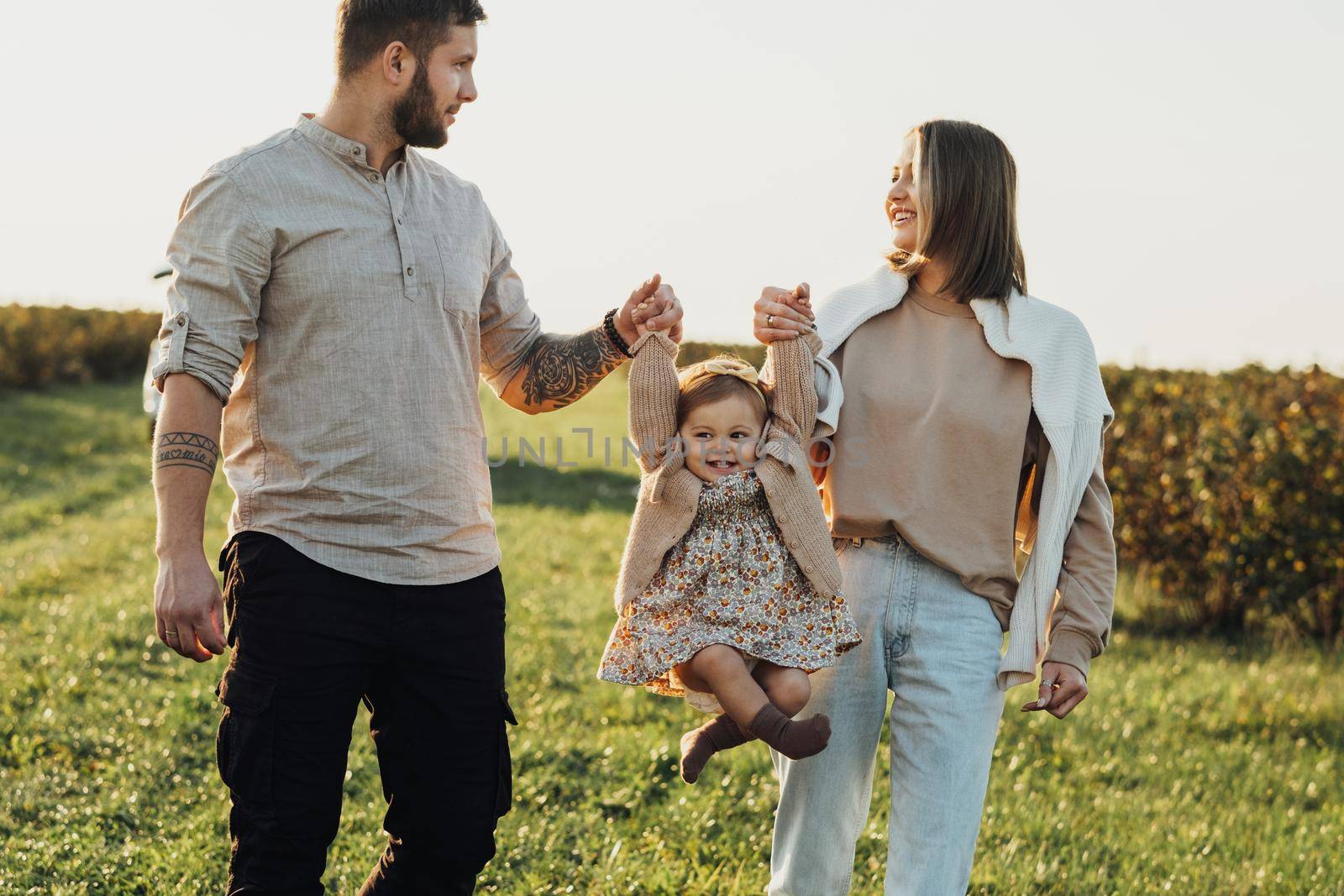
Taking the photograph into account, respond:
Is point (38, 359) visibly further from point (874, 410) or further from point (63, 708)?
point (874, 410)

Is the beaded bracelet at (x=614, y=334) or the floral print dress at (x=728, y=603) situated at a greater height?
the beaded bracelet at (x=614, y=334)

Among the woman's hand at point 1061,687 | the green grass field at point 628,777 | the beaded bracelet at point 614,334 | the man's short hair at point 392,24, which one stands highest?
the man's short hair at point 392,24

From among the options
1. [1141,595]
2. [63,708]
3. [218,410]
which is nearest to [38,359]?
[63,708]

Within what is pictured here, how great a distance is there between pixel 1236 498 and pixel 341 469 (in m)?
6.71

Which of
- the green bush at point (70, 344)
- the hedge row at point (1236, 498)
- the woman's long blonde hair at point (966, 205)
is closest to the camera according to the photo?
the woman's long blonde hair at point (966, 205)

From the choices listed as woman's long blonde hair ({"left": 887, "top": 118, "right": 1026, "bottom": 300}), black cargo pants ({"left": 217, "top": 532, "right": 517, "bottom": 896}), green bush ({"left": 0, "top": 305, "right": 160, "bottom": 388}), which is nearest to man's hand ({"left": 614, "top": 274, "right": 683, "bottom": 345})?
woman's long blonde hair ({"left": 887, "top": 118, "right": 1026, "bottom": 300})

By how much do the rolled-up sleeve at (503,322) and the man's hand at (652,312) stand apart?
0.31 meters

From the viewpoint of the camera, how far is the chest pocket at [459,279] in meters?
2.99

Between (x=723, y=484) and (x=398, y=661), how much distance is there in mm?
885

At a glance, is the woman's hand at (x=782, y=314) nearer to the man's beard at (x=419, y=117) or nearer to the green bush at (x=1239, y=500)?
the man's beard at (x=419, y=117)

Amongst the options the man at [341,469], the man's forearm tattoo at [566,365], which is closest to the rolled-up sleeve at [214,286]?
the man at [341,469]

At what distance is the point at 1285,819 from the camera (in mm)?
5223

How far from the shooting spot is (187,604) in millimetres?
2639

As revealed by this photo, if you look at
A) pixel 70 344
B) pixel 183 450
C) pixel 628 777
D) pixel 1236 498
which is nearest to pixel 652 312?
pixel 183 450
